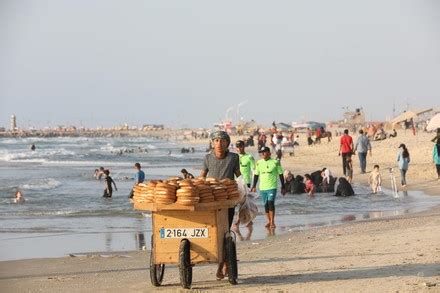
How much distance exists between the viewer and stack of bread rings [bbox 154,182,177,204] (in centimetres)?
855

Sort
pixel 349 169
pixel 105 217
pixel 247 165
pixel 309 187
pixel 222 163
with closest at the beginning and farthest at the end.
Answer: pixel 222 163 < pixel 247 165 < pixel 105 217 < pixel 309 187 < pixel 349 169

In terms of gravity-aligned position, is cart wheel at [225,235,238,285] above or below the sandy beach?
above

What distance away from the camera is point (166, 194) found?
28.1 feet

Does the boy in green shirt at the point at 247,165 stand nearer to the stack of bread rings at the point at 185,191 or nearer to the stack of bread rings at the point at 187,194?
the stack of bread rings at the point at 185,191

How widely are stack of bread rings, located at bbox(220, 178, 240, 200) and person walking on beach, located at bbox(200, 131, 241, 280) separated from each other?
0.50 metres

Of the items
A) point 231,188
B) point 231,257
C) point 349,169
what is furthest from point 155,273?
point 349,169

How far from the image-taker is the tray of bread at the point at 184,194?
8.48 metres

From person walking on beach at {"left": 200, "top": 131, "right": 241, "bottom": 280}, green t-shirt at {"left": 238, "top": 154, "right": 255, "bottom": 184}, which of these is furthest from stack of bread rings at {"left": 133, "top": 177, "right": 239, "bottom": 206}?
green t-shirt at {"left": 238, "top": 154, "right": 255, "bottom": 184}

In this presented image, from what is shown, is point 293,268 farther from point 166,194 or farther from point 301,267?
point 166,194

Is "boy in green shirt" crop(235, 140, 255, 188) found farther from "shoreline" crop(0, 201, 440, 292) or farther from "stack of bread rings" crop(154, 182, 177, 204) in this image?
"stack of bread rings" crop(154, 182, 177, 204)

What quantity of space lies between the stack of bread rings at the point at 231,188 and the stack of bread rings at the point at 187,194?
432mm

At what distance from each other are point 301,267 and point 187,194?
7.65 ft

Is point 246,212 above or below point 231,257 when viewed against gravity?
above

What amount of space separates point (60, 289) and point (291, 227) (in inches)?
293
